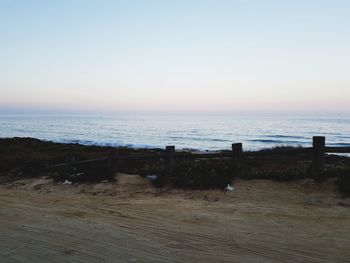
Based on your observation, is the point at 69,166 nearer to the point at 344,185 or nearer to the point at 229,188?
the point at 229,188

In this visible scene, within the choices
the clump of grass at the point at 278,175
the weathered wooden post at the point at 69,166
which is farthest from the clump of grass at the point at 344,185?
the weathered wooden post at the point at 69,166

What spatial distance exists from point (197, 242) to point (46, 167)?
33.0 ft

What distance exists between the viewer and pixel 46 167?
46.9 feet

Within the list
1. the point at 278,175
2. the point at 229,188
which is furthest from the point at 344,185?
the point at 229,188

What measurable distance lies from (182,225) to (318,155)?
4579 mm

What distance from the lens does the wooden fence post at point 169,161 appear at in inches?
435

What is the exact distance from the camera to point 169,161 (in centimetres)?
1112

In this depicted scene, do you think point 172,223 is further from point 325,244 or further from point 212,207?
point 325,244

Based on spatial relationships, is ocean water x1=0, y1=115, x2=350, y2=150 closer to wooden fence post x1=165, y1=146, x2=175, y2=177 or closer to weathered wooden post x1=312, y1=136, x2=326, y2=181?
wooden fence post x1=165, y1=146, x2=175, y2=177

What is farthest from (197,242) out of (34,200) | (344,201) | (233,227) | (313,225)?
(34,200)

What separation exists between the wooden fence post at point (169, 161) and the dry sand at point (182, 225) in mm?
937

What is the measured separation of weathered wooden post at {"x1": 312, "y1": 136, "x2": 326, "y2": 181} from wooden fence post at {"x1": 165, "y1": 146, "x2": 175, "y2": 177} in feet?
12.9

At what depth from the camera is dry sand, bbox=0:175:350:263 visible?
5.24 metres

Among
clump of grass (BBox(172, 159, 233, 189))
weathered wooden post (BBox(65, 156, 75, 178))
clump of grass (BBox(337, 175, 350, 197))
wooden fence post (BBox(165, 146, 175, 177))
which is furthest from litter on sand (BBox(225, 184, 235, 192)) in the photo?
weathered wooden post (BBox(65, 156, 75, 178))
